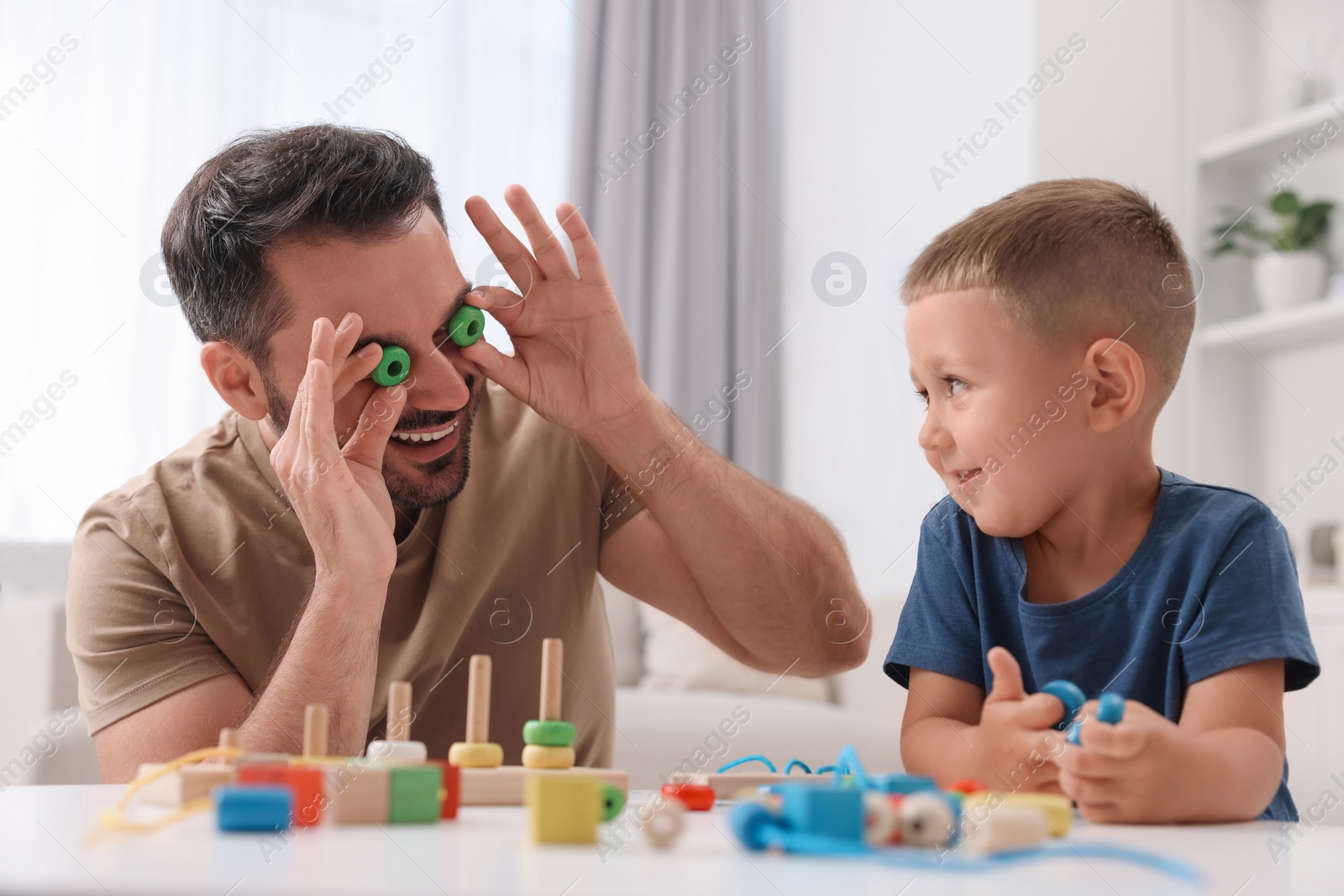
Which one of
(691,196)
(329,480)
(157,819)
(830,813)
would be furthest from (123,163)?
(830,813)

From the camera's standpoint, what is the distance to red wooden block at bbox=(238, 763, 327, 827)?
1.90 feet

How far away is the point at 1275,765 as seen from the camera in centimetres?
79

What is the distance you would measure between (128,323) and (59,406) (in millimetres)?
297

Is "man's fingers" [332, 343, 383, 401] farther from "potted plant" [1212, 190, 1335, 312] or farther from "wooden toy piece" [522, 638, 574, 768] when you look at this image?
"potted plant" [1212, 190, 1335, 312]

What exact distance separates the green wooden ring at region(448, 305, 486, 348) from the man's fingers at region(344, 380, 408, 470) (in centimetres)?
8

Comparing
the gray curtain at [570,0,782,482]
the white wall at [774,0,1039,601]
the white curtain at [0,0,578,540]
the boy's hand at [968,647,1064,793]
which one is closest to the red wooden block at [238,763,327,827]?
the boy's hand at [968,647,1064,793]

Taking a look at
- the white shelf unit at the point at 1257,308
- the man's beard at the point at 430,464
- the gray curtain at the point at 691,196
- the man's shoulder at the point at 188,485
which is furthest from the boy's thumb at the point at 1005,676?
the gray curtain at the point at 691,196

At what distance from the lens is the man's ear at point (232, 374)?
139cm

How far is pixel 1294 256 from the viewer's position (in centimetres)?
303

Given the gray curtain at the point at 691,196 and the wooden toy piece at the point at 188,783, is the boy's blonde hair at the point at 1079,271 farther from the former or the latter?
the gray curtain at the point at 691,196

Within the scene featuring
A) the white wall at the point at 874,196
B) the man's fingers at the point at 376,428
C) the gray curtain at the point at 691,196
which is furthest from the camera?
the gray curtain at the point at 691,196

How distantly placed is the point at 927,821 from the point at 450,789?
266mm

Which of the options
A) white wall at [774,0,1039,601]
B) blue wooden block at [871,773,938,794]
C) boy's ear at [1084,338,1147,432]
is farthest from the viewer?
white wall at [774,0,1039,601]

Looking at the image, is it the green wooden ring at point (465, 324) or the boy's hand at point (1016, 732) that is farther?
the green wooden ring at point (465, 324)
